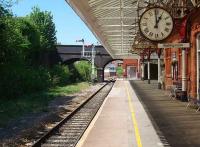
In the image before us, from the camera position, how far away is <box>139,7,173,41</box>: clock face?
1585 centimetres

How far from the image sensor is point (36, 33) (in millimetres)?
66562

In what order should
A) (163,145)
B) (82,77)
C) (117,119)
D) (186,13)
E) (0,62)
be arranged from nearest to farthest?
(163,145), (117,119), (186,13), (0,62), (82,77)

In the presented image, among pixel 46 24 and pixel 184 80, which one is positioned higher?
pixel 46 24

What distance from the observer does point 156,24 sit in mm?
15914

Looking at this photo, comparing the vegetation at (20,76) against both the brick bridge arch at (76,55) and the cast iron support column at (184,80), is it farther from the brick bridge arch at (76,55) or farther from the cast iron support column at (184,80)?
the brick bridge arch at (76,55)

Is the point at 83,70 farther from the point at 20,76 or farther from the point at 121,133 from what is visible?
the point at 121,133

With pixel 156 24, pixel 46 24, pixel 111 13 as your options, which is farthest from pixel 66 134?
pixel 46 24

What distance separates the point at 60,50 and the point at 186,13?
71.4 m

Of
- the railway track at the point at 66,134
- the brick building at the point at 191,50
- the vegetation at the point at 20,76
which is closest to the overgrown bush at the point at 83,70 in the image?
the vegetation at the point at 20,76

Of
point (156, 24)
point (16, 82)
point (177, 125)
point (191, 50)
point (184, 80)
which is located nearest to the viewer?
point (156, 24)

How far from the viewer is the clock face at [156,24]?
52.0 ft

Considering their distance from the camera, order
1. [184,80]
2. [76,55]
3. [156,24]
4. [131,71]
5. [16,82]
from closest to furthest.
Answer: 1. [156,24]
2. [184,80]
3. [16,82]
4. [76,55]
5. [131,71]

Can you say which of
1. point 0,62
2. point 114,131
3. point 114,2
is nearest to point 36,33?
point 0,62

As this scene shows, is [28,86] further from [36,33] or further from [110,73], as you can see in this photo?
[110,73]
